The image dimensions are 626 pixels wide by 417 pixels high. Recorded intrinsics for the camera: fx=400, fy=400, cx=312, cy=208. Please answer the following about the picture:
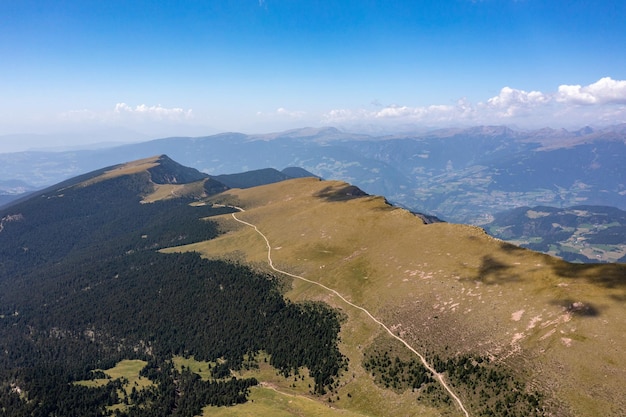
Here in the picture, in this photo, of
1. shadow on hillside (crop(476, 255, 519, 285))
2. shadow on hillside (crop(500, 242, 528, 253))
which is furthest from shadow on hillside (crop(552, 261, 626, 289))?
shadow on hillside (crop(500, 242, 528, 253))

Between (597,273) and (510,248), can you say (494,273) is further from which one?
(597,273)

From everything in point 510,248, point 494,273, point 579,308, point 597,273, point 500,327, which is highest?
point 597,273

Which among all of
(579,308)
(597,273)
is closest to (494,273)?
(597,273)

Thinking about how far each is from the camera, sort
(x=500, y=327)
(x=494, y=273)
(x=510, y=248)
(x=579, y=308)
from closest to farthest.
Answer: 1. (x=579, y=308)
2. (x=500, y=327)
3. (x=494, y=273)
4. (x=510, y=248)

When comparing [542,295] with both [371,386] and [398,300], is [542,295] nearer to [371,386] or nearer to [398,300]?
[398,300]

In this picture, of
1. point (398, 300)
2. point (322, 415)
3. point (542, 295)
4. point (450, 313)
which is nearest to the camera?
point (322, 415)

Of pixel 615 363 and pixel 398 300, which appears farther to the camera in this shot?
pixel 398 300

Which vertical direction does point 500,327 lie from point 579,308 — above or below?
below

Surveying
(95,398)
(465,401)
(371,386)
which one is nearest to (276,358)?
(371,386)
